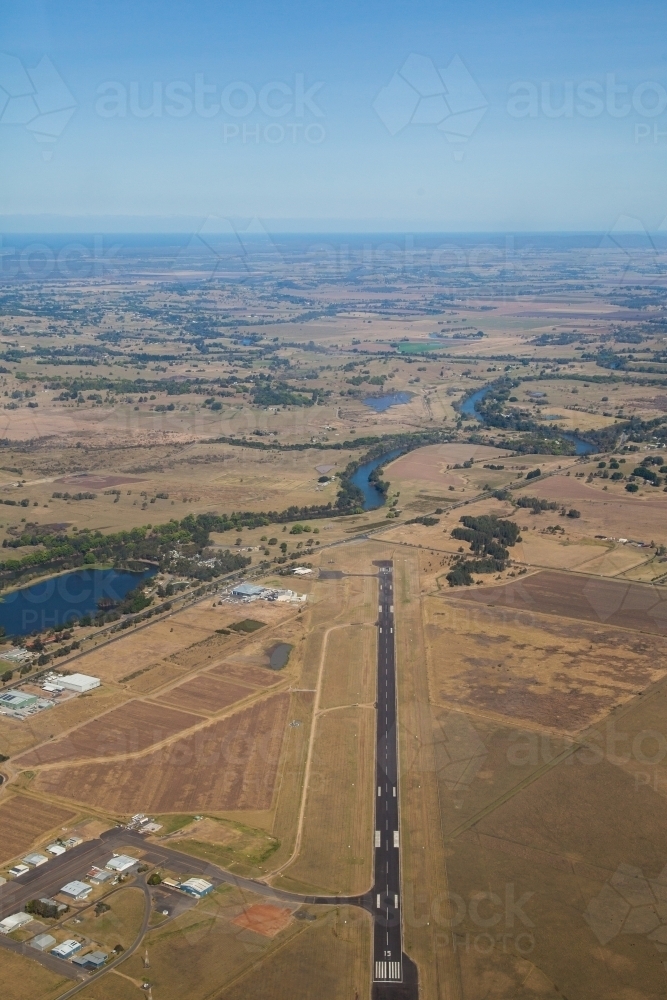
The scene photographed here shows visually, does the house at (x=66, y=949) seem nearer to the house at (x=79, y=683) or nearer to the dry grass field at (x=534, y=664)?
the house at (x=79, y=683)

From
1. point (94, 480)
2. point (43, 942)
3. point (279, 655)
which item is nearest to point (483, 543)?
point (279, 655)

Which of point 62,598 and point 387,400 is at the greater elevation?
point 387,400

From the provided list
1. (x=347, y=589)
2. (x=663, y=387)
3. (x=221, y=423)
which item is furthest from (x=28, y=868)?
(x=663, y=387)

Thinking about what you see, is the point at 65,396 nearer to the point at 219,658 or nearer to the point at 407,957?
the point at 219,658

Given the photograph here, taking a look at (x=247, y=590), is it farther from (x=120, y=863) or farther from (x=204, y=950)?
(x=204, y=950)

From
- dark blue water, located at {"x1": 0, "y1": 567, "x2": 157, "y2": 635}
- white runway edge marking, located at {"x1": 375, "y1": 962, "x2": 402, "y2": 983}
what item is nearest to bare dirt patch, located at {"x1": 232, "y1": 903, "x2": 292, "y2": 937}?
white runway edge marking, located at {"x1": 375, "y1": 962, "x2": 402, "y2": 983}
